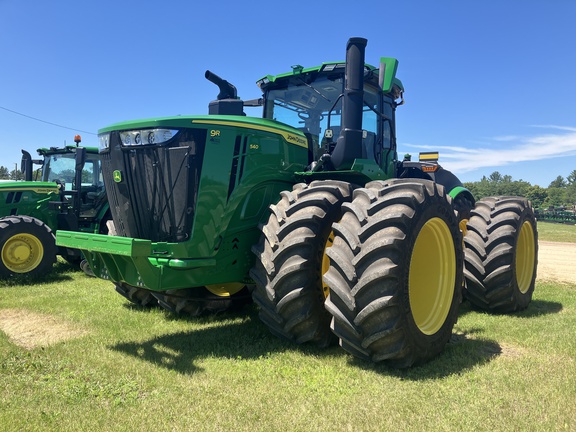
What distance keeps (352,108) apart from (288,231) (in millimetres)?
1503

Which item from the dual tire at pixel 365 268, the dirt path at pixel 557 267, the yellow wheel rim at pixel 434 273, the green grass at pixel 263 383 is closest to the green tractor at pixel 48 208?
the green grass at pixel 263 383

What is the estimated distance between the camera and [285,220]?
13.9 ft

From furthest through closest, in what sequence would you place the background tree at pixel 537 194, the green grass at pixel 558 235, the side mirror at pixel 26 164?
the background tree at pixel 537 194
the green grass at pixel 558 235
the side mirror at pixel 26 164

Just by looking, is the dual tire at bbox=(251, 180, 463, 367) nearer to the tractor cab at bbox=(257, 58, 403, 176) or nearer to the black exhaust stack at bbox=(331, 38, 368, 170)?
the black exhaust stack at bbox=(331, 38, 368, 170)

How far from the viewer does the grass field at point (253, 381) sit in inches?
118

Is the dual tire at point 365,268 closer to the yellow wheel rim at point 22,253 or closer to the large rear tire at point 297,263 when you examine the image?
the large rear tire at point 297,263

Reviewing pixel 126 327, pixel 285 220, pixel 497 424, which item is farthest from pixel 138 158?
pixel 497 424

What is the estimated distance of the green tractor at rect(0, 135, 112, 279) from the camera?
8758 mm

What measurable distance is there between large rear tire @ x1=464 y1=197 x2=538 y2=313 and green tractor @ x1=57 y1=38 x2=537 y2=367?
160cm

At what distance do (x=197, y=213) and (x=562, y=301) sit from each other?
5956mm

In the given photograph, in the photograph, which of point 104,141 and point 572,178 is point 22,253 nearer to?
point 104,141

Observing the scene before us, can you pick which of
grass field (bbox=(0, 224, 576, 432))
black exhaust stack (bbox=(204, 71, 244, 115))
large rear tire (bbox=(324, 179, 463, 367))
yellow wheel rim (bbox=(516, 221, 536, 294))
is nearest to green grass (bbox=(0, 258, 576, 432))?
grass field (bbox=(0, 224, 576, 432))

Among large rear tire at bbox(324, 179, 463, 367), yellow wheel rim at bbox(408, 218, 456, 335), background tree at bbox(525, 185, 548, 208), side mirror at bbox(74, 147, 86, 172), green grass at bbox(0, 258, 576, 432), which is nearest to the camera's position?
green grass at bbox(0, 258, 576, 432)

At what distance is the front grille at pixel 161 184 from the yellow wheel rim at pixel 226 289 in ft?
4.52
